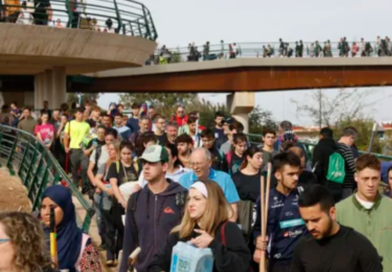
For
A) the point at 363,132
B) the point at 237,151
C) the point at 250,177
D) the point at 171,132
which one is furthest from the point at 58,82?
the point at 250,177

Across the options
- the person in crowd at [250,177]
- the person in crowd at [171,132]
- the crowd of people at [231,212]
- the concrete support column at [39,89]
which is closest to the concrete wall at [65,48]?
the concrete support column at [39,89]

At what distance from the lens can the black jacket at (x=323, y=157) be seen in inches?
436

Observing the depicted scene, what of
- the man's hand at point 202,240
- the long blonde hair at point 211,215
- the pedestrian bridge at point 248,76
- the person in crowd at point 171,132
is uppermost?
the pedestrian bridge at point 248,76

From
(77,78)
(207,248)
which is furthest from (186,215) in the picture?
(77,78)

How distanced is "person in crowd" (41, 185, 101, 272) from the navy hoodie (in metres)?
1.27

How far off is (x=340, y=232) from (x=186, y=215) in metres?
1.00

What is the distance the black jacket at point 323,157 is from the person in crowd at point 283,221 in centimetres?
364

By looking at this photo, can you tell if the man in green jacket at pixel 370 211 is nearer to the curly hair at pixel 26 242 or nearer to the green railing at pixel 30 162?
the curly hair at pixel 26 242

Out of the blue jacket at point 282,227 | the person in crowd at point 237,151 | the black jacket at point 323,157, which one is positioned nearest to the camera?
the blue jacket at point 282,227

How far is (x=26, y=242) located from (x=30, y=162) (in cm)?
1390

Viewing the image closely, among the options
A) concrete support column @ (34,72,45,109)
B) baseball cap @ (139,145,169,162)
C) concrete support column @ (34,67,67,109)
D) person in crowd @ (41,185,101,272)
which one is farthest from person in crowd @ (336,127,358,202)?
concrete support column @ (34,72,45,109)

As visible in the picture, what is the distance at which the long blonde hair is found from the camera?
17.4 ft

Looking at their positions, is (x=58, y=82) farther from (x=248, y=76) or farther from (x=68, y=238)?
(x=68, y=238)

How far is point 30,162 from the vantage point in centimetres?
1756
